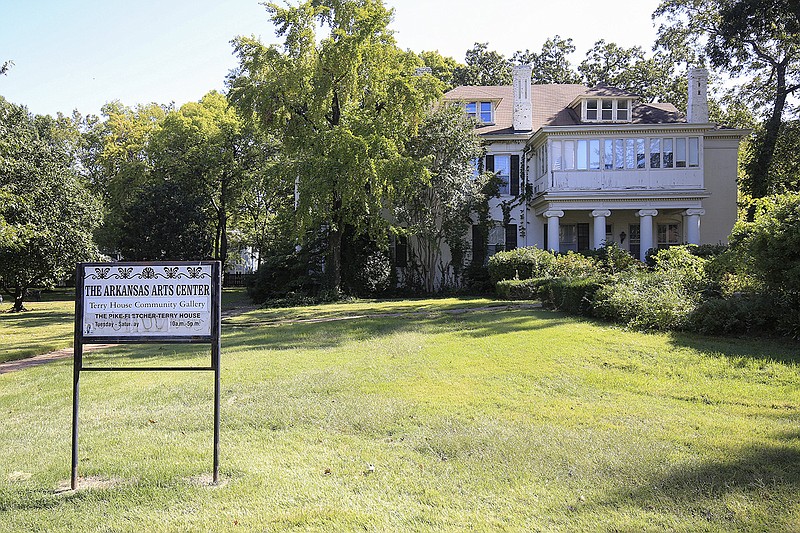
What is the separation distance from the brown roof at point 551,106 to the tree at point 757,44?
3.82 meters

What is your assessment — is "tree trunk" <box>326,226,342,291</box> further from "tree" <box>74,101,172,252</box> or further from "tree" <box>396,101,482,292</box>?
"tree" <box>74,101,172,252</box>

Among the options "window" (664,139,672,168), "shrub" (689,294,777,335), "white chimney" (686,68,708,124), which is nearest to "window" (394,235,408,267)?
"window" (664,139,672,168)

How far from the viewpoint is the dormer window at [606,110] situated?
29.1 meters

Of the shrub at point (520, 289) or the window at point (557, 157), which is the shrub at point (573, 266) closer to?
the shrub at point (520, 289)

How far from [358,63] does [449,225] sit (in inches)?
315

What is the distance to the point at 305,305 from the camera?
23359 mm

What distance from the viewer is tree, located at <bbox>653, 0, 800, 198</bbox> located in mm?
27641

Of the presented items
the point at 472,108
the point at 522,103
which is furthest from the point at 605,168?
the point at 472,108

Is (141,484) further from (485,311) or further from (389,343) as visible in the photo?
(485,311)

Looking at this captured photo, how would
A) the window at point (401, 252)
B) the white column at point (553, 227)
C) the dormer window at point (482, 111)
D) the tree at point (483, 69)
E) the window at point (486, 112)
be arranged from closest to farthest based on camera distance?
the white column at point (553, 227) → the window at point (401, 252) → the dormer window at point (482, 111) → the window at point (486, 112) → the tree at point (483, 69)

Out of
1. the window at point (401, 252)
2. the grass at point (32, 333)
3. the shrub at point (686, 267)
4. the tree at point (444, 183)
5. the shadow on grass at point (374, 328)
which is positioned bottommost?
the grass at point (32, 333)

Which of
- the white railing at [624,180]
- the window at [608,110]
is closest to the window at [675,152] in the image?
the white railing at [624,180]

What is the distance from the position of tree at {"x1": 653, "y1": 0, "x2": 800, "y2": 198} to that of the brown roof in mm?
3823

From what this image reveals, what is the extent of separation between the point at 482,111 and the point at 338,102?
31.7 ft
